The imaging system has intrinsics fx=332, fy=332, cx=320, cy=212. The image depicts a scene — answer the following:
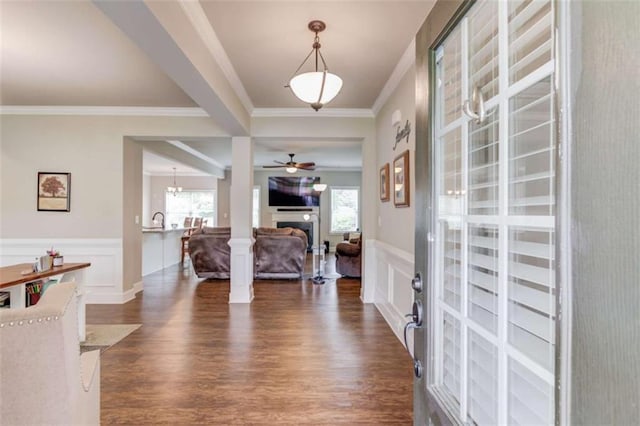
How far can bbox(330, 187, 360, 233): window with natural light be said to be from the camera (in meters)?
10.4

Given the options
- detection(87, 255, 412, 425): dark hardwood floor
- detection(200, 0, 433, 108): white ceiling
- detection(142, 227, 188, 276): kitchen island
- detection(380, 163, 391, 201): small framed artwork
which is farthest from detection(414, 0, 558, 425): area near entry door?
detection(142, 227, 188, 276): kitchen island

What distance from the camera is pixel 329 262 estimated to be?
8070mm

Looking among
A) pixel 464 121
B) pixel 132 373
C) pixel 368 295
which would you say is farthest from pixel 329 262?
pixel 464 121

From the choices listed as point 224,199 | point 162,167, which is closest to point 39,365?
point 162,167

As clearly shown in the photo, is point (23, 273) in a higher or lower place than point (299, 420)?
higher

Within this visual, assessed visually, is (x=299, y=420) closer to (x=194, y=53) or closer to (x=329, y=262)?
(x=194, y=53)

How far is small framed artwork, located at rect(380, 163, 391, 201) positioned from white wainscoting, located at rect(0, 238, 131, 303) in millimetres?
3607

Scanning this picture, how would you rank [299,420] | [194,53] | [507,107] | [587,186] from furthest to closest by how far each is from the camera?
[194,53] < [299,420] < [507,107] < [587,186]

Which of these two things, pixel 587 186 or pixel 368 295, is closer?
pixel 587 186

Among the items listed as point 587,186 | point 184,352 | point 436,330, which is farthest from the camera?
point 184,352

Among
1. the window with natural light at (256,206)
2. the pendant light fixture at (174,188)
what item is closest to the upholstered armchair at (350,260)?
the window with natural light at (256,206)

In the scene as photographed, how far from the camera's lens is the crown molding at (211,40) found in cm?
226

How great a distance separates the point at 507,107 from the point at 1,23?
11.6 feet

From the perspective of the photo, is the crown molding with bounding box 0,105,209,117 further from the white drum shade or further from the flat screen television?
the flat screen television
